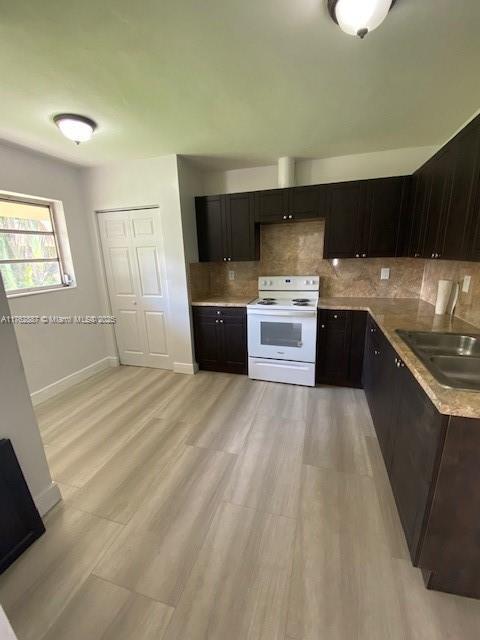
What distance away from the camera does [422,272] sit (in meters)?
2.95

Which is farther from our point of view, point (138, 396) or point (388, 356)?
point (138, 396)

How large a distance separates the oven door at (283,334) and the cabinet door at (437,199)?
1.13 m

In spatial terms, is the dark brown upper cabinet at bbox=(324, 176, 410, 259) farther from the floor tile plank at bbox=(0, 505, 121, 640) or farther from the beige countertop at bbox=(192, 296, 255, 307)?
the floor tile plank at bbox=(0, 505, 121, 640)

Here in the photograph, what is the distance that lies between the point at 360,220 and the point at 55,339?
144 inches

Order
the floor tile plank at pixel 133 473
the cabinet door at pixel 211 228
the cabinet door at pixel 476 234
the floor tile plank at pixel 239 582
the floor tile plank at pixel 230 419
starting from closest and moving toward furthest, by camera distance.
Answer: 1. the floor tile plank at pixel 239 582
2. the cabinet door at pixel 476 234
3. the floor tile plank at pixel 133 473
4. the floor tile plank at pixel 230 419
5. the cabinet door at pixel 211 228

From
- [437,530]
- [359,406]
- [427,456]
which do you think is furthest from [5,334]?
[359,406]

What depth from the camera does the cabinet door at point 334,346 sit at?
275cm

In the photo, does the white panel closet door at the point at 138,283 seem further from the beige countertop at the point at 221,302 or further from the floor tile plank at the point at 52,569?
the floor tile plank at the point at 52,569

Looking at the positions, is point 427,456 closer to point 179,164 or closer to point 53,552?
point 53,552

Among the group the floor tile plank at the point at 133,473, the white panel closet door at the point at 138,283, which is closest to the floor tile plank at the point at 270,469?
the floor tile plank at the point at 133,473

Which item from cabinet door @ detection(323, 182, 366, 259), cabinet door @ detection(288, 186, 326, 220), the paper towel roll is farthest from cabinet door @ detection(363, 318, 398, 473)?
cabinet door @ detection(288, 186, 326, 220)

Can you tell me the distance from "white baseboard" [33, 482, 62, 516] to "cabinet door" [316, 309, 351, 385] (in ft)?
8.13

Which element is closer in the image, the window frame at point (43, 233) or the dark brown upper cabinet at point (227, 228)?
the window frame at point (43, 233)

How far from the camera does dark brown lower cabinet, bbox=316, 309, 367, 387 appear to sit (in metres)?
2.71
